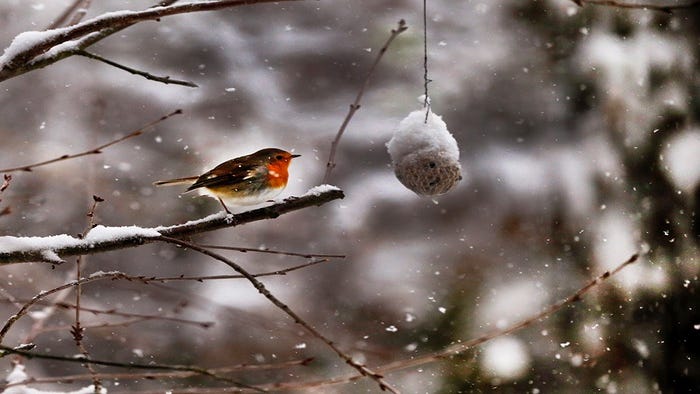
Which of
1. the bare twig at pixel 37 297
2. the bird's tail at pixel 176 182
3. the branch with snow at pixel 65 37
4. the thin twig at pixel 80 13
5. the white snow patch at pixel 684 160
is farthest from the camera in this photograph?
the white snow patch at pixel 684 160

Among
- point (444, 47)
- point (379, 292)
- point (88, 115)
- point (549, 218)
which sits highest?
point (444, 47)

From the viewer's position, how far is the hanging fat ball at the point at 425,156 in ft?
7.50

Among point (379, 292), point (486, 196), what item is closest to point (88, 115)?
point (379, 292)

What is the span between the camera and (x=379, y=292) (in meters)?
6.93

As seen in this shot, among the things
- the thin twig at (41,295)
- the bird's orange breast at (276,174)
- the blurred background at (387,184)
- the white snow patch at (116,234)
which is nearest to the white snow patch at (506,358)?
the blurred background at (387,184)

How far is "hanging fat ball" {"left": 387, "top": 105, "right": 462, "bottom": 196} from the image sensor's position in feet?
7.50

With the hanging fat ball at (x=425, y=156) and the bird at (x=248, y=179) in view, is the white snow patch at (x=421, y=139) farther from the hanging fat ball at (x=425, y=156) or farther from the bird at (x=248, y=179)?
the bird at (x=248, y=179)

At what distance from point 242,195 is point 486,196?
4.78 m

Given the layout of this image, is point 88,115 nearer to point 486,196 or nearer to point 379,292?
point 379,292

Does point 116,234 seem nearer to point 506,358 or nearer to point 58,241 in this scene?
point 58,241

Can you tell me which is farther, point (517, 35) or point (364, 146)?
point (517, 35)

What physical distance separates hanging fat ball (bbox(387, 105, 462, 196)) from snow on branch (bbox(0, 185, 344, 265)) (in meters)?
0.52

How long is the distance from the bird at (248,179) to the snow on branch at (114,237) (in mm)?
545

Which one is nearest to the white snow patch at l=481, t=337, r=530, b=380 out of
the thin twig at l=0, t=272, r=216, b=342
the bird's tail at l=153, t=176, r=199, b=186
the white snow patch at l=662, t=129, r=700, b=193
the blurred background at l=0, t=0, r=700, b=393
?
the blurred background at l=0, t=0, r=700, b=393
